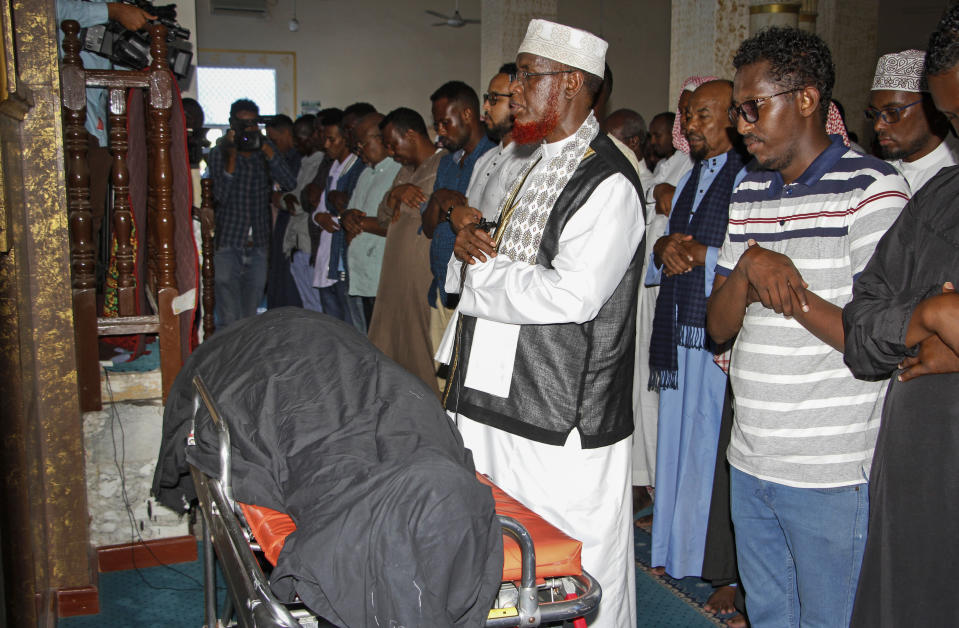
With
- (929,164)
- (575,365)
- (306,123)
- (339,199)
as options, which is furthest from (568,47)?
(306,123)

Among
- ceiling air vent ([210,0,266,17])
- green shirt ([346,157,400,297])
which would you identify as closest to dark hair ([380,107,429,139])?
green shirt ([346,157,400,297])

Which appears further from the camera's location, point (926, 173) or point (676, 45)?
point (676, 45)

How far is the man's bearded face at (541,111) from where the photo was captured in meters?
2.32

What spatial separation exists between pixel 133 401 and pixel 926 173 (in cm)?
308

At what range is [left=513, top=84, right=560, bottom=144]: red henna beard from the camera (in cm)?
233

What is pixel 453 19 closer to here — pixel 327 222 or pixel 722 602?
pixel 327 222

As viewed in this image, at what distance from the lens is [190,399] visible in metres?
2.49

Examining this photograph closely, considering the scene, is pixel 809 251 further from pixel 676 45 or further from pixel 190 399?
pixel 676 45

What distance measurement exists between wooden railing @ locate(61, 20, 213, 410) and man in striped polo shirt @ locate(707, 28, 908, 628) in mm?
2208

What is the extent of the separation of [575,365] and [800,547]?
0.71 m

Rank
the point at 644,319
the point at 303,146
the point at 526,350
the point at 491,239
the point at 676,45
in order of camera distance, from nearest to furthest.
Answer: the point at 526,350, the point at 491,239, the point at 644,319, the point at 676,45, the point at 303,146

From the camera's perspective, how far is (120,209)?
10.6ft

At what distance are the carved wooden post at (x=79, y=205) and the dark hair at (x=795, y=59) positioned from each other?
2.49 meters

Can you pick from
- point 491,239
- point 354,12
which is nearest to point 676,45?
point 491,239
